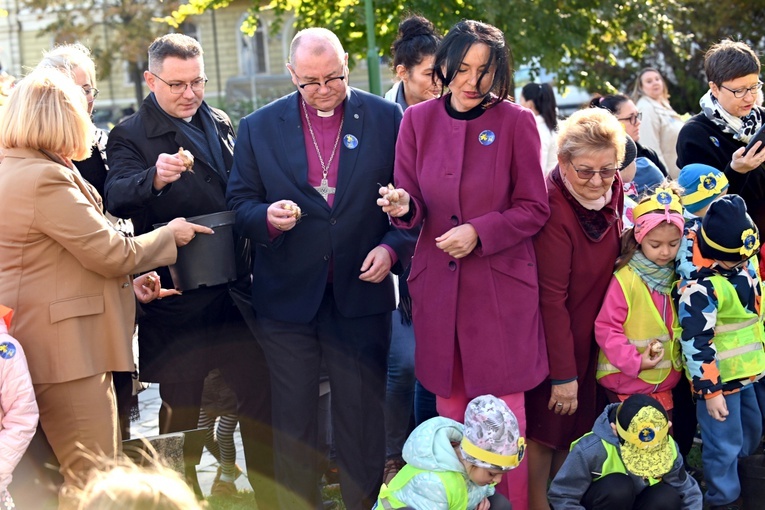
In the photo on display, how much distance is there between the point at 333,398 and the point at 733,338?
173 centimetres

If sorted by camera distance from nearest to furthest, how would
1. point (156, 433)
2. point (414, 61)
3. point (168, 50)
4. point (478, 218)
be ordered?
point (478, 218) < point (168, 50) < point (414, 61) < point (156, 433)

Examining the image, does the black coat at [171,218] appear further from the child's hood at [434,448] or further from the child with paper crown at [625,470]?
the child with paper crown at [625,470]

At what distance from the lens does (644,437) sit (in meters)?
3.67

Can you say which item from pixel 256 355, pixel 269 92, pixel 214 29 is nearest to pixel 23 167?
pixel 256 355

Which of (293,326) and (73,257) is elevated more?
(73,257)

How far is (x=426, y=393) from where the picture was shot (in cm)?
484

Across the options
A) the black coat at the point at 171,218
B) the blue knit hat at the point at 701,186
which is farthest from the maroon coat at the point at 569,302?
the black coat at the point at 171,218

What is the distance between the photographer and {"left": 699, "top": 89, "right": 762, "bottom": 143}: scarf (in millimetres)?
4734

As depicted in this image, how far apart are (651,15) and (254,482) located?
11265 mm

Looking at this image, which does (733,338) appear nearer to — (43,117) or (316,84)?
(316,84)

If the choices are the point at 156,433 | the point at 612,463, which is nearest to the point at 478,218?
the point at 612,463

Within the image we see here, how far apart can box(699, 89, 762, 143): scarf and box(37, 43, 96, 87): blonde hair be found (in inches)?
119

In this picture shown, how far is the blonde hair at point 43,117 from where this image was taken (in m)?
3.58

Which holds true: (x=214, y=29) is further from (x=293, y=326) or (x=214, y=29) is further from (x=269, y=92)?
(x=293, y=326)
